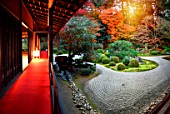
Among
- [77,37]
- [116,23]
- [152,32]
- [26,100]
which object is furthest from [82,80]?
[152,32]

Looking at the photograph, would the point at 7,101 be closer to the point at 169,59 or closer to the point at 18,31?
the point at 18,31

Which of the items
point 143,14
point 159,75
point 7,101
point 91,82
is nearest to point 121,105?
point 91,82

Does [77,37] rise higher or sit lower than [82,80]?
higher

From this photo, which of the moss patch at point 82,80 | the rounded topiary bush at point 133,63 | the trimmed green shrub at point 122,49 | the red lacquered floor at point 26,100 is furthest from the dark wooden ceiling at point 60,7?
the trimmed green shrub at point 122,49

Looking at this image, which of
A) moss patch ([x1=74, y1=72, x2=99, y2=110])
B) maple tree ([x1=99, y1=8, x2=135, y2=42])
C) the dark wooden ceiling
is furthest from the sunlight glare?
the dark wooden ceiling

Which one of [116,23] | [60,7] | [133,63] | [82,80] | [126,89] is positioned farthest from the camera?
[116,23]

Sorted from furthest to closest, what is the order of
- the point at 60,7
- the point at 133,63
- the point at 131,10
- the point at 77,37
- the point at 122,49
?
the point at 131,10
the point at 122,49
the point at 133,63
the point at 77,37
the point at 60,7

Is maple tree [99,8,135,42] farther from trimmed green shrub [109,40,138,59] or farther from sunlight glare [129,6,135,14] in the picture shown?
trimmed green shrub [109,40,138,59]

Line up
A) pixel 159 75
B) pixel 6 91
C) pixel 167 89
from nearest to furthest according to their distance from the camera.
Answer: pixel 6 91 → pixel 167 89 → pixel 159 75

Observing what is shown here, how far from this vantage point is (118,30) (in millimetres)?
17891

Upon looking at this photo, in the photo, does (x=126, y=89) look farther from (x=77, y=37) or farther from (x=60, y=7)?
(x=60, y=7)

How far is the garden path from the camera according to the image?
6.46m

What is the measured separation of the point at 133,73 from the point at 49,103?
29.2 ft

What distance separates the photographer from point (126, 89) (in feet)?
27.5
